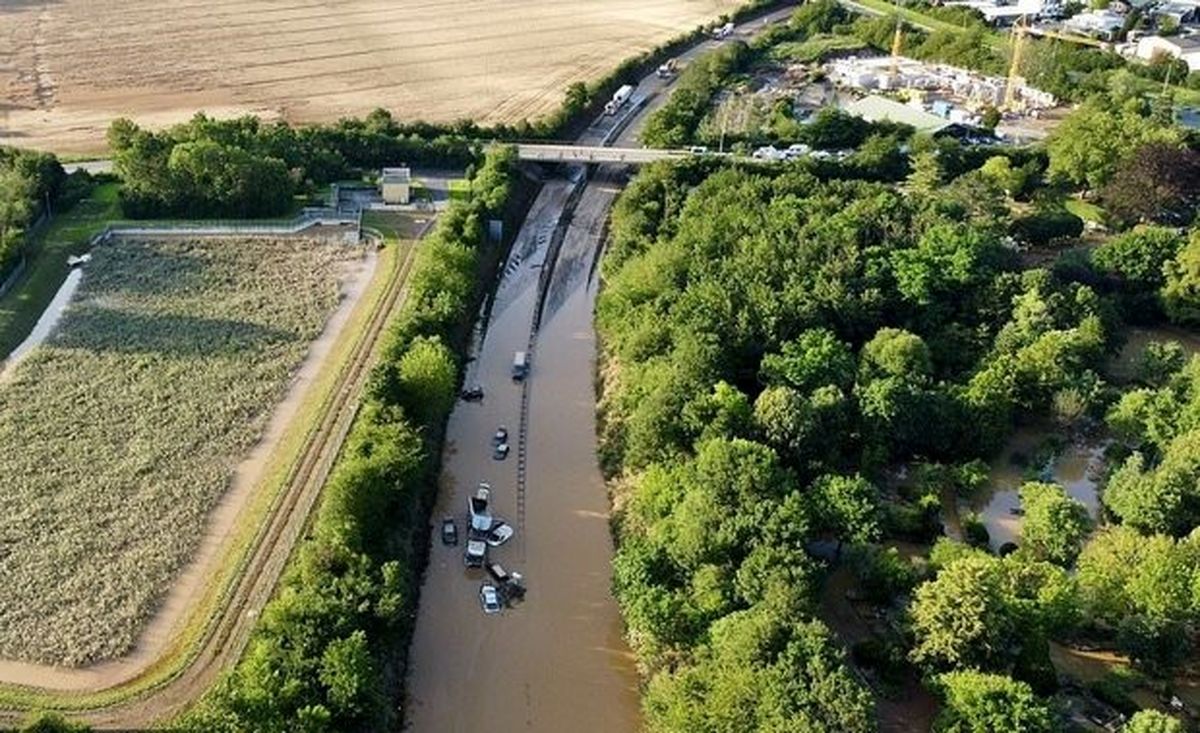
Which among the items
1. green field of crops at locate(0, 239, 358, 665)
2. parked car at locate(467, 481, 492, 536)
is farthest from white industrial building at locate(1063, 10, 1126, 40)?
parked car at locate(467, 481, 492, 536)

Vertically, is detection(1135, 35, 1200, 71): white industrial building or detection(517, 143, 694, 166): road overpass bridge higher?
detection(1135, 35, 1200, 71): white industrial building

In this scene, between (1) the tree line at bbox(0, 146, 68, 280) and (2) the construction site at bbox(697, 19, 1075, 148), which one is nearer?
(1) the tree line at bbox(0, 146, 68, 280)

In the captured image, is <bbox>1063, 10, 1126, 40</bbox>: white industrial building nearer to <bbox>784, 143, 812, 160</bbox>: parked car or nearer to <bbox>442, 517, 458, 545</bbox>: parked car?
<bbox>784, 143, 812, 160</bbox>: parked car

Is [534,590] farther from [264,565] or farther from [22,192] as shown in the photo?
[22,192]

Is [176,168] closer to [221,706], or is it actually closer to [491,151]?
[491,151]

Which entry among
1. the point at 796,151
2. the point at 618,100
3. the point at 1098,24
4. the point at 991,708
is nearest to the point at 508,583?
the point at 991,708

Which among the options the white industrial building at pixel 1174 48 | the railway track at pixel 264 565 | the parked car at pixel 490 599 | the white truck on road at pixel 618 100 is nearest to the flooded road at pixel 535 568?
the parked car at pixel 490 599

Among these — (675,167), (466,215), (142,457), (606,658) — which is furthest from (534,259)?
(606,658)

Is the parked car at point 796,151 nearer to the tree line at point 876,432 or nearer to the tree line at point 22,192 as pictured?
the tree line at point 876,432
